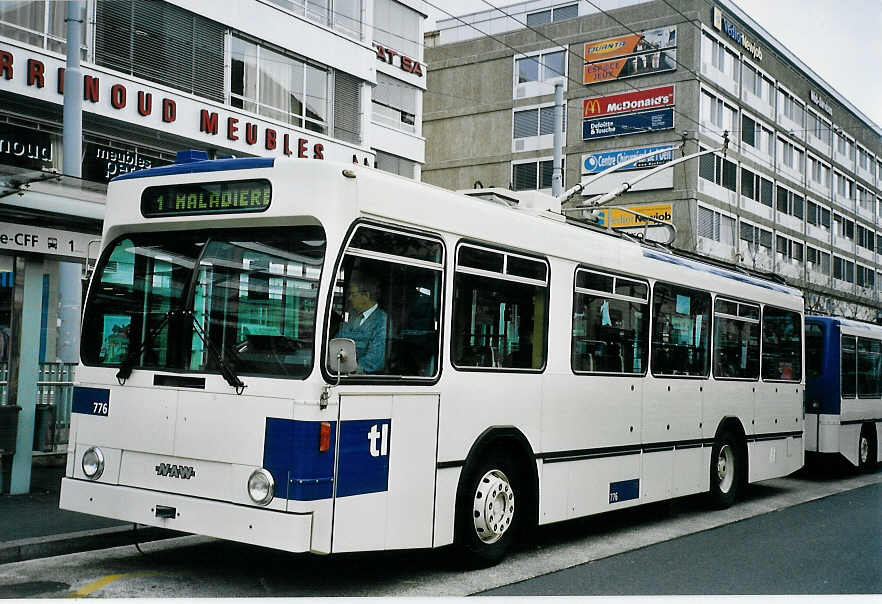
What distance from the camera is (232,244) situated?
6883 mm

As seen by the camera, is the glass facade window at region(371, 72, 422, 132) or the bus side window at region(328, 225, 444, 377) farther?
the glass facade window at region(371, 72, 422, 132)

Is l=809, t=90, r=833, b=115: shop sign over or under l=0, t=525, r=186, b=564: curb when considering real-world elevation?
over

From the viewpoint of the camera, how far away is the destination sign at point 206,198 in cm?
679

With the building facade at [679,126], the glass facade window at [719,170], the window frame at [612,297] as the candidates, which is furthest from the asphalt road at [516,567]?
the glass facade window at [719,170]

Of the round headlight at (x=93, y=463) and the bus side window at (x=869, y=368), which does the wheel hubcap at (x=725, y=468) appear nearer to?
the bus side window at (x=869, y=368)

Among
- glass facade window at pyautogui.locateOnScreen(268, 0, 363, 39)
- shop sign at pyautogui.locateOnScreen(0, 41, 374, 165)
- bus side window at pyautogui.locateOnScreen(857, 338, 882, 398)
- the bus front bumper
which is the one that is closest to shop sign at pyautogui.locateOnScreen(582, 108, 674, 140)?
glass facade window at pyautogui.locateOnScreen(268, 0, 363, 39)

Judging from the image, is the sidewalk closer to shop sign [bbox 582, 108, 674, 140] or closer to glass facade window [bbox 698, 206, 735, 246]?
glass facade window [bbox 698, 206, 735, 246]

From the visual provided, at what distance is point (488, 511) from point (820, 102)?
1966 inches

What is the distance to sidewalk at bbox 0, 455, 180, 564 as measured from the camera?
7.80 m

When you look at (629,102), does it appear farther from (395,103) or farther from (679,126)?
(395,103)

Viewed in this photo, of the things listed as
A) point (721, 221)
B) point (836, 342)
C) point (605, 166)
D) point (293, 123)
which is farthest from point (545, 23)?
point (836, 342)

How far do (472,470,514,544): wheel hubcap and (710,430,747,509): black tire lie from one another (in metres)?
4.60

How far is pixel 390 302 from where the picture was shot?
23.0ft

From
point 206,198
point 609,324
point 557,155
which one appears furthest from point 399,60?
point 206,198
